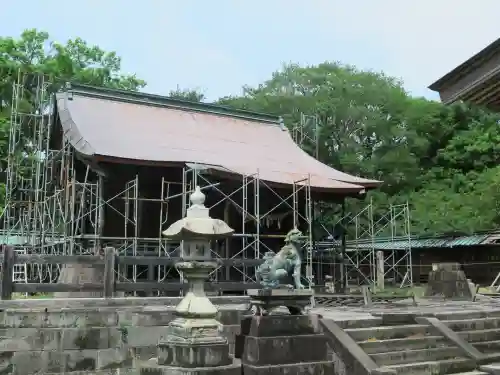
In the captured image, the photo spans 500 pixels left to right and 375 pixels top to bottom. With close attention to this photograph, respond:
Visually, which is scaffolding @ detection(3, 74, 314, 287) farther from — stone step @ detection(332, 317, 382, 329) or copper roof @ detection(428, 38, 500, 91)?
copper roof @ detection(428, 38, 500, 91)

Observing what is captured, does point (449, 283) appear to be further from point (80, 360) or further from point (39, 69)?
point (39, 69)

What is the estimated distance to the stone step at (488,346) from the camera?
9359mm

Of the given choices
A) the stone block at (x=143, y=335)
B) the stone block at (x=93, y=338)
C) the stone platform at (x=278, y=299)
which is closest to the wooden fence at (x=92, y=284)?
the stone block at (x=93, y=338)

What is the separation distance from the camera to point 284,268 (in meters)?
7.75

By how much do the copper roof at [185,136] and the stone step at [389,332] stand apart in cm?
742

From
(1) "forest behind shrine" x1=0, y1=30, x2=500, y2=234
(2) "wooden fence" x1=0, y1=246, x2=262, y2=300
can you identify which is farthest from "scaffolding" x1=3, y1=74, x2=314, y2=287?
(1) "forest behind shrine" x1=0, y1=30, x2=500, y2=234

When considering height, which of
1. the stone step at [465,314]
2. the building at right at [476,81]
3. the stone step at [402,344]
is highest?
the building at right at [476,81]

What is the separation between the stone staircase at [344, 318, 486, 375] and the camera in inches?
328

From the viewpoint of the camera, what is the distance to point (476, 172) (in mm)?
28828

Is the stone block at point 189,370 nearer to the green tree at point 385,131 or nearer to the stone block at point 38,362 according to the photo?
the stone block at point 38,362

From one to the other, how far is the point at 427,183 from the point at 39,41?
2395cm

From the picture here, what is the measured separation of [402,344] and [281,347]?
8.83 ft

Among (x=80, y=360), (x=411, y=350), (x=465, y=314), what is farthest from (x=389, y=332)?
(x=80, y=360)

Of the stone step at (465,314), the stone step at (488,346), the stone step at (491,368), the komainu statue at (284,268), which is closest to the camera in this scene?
the komainu statue at (284,268)
